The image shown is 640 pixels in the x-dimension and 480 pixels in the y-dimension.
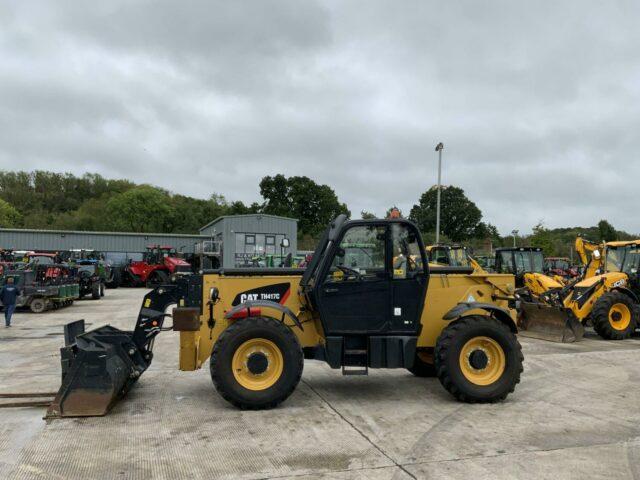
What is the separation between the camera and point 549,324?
472 inches

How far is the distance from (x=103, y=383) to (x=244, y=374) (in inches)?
58.7

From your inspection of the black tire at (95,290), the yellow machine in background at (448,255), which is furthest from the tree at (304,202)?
the yellow machine in background at (448,255)

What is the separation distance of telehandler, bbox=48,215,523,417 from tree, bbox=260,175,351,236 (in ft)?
216

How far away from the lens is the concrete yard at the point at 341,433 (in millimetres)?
4617

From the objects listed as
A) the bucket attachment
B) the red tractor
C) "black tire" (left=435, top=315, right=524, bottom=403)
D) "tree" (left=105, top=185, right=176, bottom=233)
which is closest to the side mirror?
the bucket attachment

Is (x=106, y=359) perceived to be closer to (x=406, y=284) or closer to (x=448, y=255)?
(x=406, y=284)

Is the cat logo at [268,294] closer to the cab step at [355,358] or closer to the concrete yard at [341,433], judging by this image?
the cab step at [355,358]

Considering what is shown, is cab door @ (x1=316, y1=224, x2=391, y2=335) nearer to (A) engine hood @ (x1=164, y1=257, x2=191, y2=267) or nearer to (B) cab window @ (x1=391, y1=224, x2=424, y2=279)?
(B) cab window @ (x1=391, y1=224, x2=424, y2=279)

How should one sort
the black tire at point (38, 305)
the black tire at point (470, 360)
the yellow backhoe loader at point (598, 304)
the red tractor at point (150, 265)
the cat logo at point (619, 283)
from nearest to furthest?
the black tire at point (470, 360)
the yellow backhoe loader at point (598, 304)
the cat logo at point (619, 283)
the black tire at point (38, 305)
the red tractor at point (150, 265)

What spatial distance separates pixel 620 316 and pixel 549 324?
1.81 m

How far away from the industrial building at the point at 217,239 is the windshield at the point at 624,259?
27763 millimetres

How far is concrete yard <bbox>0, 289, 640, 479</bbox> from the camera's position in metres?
4.62

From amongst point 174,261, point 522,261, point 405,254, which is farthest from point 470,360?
point 174,261

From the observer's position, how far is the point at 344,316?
21.8ft
